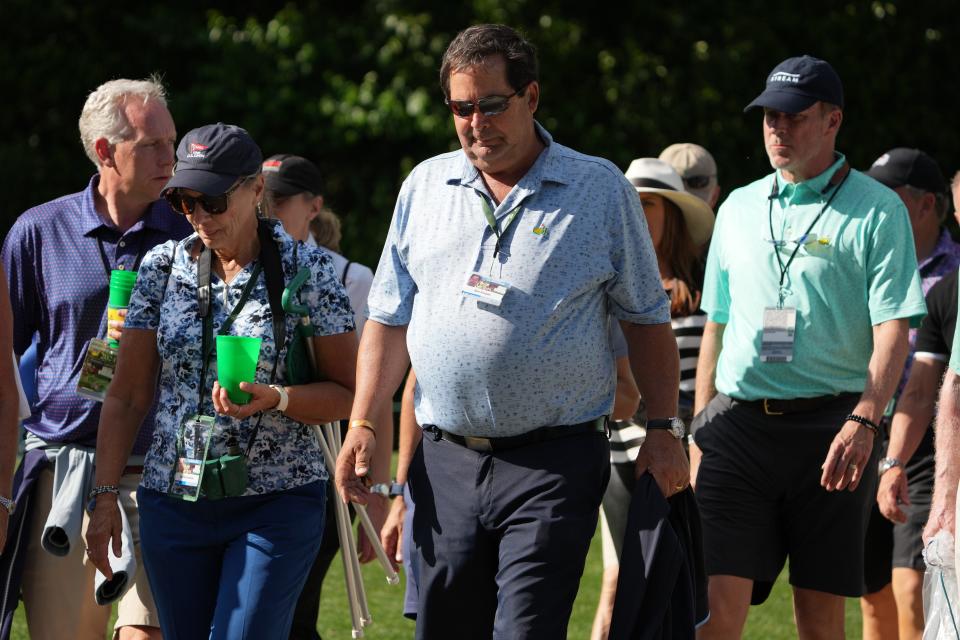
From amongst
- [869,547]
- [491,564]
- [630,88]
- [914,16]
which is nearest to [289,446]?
[491,564]

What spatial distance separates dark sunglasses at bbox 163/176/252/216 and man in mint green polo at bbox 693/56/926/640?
6.96 feet

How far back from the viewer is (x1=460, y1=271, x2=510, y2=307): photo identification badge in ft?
13.9

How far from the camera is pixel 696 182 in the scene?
7348 mm

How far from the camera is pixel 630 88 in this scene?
15977 mm

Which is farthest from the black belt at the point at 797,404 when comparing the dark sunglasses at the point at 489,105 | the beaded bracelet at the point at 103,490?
the beaded bracelet at the point at 103,490

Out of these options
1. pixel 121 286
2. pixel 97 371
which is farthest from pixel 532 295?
pixel 97 371

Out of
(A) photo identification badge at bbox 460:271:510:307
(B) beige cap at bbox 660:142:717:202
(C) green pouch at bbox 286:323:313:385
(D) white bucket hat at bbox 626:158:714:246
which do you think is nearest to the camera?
(A) photo identification badge at bbox 460:271:510:307

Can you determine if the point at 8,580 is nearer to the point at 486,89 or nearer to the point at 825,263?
the point at 486,89

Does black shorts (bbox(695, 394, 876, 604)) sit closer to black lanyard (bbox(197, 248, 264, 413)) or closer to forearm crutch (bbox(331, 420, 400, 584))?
forearm crutch (bbox(331, 420, 400, 584))

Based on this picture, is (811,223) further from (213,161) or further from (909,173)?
(213,161)

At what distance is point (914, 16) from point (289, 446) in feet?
43.6

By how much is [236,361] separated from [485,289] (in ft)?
2.36

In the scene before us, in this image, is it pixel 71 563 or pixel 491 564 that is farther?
pixel 71 563

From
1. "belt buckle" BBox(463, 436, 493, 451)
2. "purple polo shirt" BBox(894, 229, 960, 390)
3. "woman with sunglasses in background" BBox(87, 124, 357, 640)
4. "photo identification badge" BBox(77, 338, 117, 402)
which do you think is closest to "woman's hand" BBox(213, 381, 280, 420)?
"woman with sunglasses in background" BBox(87, 124, 357, 640)
